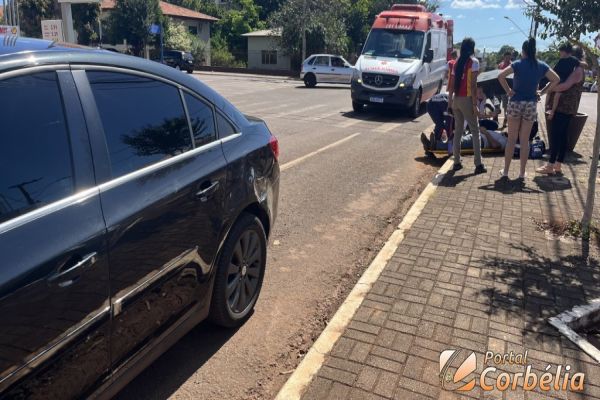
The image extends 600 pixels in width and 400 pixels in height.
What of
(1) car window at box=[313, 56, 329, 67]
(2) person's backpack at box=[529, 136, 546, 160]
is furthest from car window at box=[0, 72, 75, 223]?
(1) car window at box=[313, 56, 329, 67]

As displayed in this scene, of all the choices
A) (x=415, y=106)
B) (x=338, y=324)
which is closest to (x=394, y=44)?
(x=415, y=106)

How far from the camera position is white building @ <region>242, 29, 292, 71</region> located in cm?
4822

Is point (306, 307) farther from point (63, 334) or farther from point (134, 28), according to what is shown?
point (134, 28)

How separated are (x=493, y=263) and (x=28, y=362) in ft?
12.3

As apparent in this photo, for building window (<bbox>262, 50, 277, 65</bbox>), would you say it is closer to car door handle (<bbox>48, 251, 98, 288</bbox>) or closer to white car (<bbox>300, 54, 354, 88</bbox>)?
white car (<bbox>300, 54, 354, 88</bbox>)

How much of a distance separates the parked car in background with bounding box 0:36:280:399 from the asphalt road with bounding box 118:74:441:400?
344mm

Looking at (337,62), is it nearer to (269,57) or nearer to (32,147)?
(269,57)

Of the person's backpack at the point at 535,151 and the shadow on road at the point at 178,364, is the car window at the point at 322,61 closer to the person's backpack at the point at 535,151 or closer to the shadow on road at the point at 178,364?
the person's backpack at the point at 535,151

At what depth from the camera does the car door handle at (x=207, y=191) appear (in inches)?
112

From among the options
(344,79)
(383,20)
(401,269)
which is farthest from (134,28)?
(401,269)

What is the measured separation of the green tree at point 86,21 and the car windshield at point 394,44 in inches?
1197

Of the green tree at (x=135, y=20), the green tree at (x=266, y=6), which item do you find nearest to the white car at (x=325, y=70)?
the green tree at (x=135, y=20)

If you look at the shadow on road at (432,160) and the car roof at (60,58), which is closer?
the car roof at (60,58)

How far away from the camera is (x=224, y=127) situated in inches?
133
